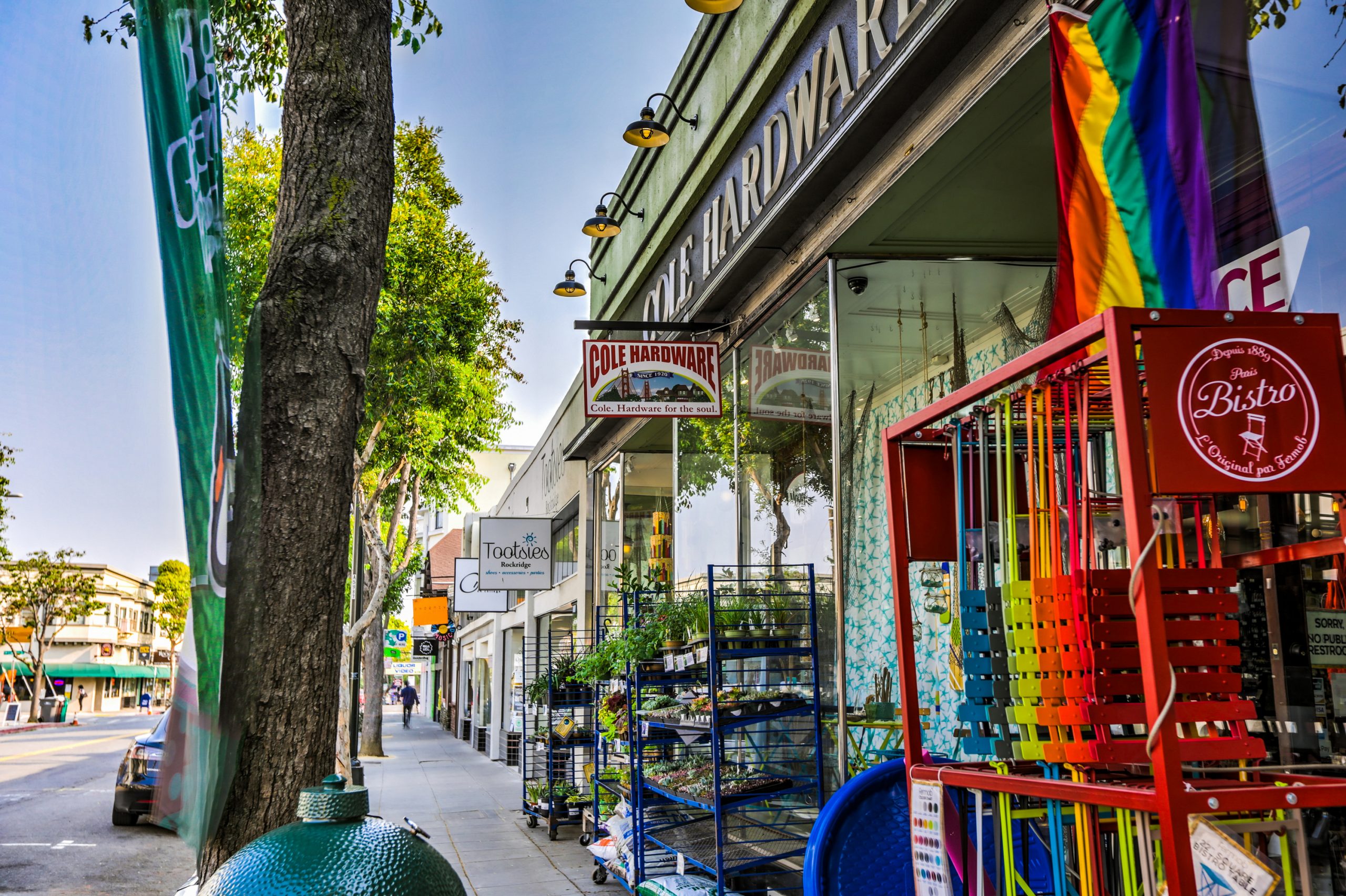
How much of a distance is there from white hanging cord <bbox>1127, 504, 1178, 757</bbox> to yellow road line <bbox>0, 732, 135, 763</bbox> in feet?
76.8

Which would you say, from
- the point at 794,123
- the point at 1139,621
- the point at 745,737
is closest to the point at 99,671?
the point at 745,737

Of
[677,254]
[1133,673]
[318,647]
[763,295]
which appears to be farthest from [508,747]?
[1133,673]

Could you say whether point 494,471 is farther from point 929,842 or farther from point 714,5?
point 929,842

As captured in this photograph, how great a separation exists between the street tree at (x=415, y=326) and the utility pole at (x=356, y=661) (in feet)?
3.26

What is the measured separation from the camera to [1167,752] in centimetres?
184

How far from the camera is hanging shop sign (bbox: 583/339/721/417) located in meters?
7.97

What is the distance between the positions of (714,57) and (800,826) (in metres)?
5.86

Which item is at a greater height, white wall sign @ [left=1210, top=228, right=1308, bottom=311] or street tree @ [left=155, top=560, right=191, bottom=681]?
white wall sign @ [left=1210, top=228, right=1308, bottom=311]

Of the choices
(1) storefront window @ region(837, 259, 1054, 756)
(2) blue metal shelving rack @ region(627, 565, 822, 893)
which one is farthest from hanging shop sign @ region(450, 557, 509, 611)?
(1) storefront window @ region(837, 259, 1054, 756)

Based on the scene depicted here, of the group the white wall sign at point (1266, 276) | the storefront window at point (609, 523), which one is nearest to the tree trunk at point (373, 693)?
the storefront window at point (609, 523)

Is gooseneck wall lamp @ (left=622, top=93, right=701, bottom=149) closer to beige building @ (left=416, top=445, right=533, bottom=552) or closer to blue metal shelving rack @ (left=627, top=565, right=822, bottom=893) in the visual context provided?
blue metal shelving rack @ (left=627, top=565, right=822, bottom=893)

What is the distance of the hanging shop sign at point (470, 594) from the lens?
19.8m

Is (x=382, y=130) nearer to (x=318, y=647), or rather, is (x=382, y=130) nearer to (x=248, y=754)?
(x=318, y=647)

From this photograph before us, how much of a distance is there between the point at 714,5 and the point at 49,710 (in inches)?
1839
